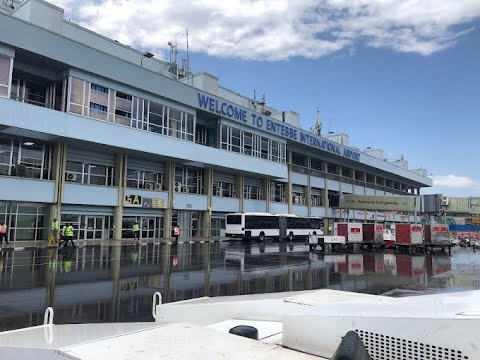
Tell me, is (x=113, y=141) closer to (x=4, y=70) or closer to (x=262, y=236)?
(x=4, y=70)

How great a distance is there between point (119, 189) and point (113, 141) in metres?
4.62

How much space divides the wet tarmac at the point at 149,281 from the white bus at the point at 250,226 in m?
17.2

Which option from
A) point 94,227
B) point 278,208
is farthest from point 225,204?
point 94,227

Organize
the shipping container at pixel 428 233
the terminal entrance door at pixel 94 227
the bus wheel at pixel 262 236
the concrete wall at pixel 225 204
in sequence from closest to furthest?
the terminal entrance door at pixel 94 227
the shipping container at pixel 428 233
the bus wheel at pixel 262 236
the concrete wall at pixel 225 204

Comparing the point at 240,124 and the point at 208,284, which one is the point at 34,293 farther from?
the point at 240,124

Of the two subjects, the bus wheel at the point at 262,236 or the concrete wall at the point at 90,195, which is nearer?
the concrete wall at the point at 90,195

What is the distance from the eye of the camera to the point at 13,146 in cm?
2731

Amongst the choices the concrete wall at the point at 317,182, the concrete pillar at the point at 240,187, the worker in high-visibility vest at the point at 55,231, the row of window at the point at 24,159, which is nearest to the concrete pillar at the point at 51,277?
the worker in high-visibility vest at the point at 55,231

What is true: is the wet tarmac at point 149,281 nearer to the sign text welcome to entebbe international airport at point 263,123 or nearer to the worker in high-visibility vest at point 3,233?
the worker in high-visibility vest at point 3,233

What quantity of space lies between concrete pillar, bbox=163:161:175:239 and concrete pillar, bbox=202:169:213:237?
14.5ft

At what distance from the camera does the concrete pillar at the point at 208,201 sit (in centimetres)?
3937

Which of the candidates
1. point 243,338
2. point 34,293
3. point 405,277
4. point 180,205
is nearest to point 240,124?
point 180,205

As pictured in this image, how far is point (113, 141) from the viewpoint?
29.3 m

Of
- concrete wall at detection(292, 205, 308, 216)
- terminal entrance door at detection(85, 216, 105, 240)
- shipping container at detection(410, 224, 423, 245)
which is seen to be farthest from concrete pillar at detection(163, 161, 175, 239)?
shipping container at detection(410, 224, 423, 245)
